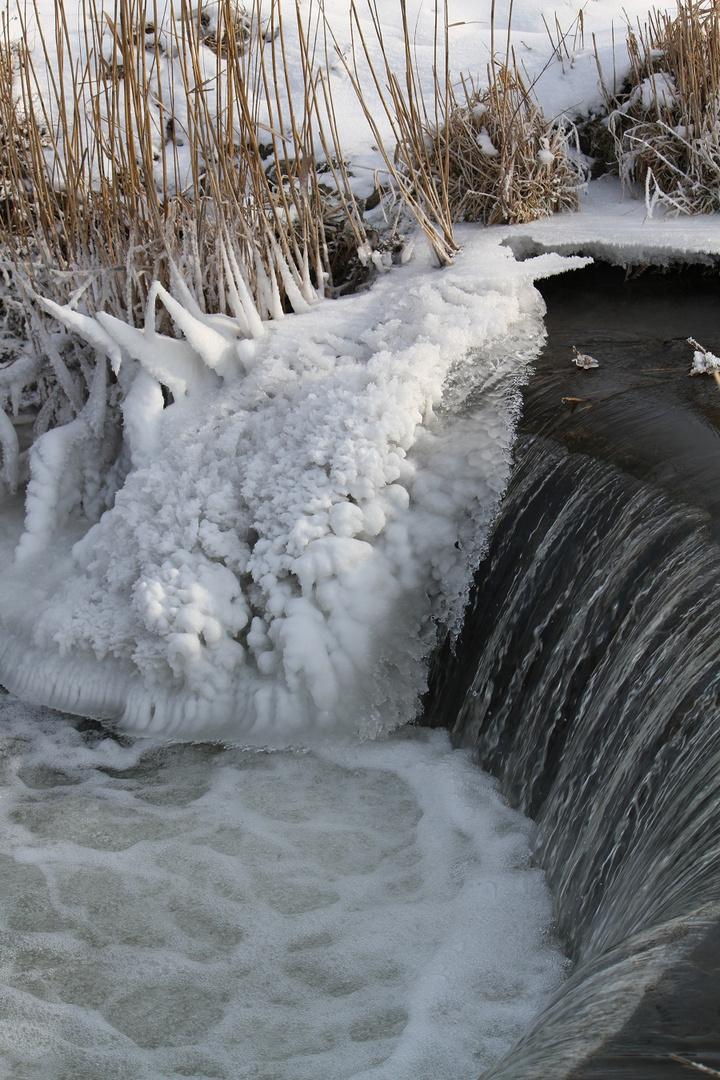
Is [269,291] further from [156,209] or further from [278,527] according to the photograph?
[278,527]

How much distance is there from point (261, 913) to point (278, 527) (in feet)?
3.66

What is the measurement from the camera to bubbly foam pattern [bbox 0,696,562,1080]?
2043 mm

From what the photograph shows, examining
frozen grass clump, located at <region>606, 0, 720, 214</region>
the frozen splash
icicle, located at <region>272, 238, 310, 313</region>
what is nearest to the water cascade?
the frozen splash

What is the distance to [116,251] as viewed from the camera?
12.0 feet

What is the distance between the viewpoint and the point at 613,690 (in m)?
2.38

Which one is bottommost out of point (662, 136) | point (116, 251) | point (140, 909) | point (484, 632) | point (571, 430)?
point (140, 909)

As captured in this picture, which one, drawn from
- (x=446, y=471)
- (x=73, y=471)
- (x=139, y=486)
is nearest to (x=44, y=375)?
(x=73, y=471)

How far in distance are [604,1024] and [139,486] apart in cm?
234

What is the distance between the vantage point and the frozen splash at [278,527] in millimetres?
2936

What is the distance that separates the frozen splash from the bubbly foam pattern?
20 cm

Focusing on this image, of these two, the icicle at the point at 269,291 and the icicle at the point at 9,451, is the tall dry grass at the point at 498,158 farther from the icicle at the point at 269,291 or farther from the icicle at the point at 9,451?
the icicle at the point at 9,451

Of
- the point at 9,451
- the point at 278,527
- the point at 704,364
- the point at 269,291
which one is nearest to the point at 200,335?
the point at 269,291

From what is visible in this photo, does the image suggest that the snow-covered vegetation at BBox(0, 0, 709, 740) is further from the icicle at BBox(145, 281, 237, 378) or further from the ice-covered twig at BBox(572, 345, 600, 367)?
the ice-covered twig at BBox(572, 345, 600, 367)

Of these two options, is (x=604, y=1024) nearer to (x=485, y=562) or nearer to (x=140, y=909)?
(x=140, y=909)
